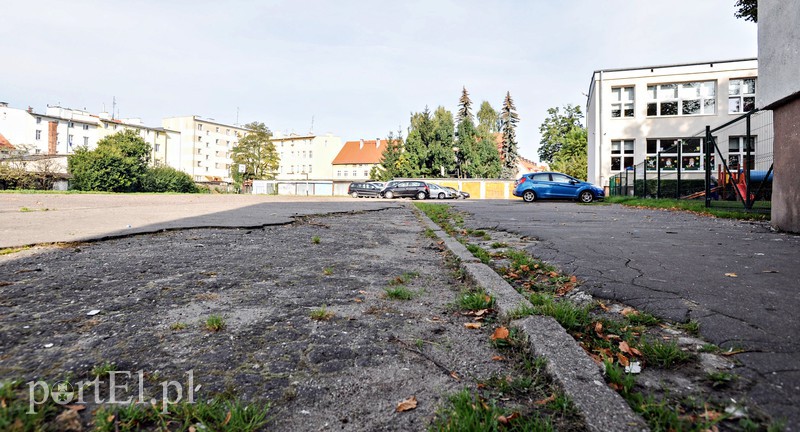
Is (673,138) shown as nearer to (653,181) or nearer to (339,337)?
(653,181)

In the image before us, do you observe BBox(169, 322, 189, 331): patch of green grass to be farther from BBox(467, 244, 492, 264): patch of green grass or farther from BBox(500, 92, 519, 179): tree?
BBox(500, 92, 519, 179): tree

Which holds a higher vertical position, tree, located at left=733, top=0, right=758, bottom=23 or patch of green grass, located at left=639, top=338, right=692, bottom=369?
tree, located at left=733, top=0, right=758, bottom=23

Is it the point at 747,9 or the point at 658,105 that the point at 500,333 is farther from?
the point at 658,105

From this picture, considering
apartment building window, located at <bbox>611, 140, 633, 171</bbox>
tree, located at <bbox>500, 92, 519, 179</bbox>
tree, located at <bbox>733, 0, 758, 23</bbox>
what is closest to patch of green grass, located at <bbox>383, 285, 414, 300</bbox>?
tree, located at <bbox>733, 0, 758, 23</bbox>

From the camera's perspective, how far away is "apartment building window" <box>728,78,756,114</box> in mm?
26531

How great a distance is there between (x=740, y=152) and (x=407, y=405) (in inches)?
686

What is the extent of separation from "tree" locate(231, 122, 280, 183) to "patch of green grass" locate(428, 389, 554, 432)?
7631 cm

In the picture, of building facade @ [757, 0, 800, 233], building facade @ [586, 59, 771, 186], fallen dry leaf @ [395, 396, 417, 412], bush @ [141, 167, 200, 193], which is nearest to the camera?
fallen dry leaf @ [395, 396, 417, 412]

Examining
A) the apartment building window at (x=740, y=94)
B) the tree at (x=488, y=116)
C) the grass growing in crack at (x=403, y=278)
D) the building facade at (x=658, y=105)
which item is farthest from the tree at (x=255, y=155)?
the grass growing in crack at (x=403, y=278)

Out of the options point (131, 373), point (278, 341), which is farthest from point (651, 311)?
point (131, 373)

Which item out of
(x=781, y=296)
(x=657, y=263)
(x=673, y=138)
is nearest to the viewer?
(x=781, y=296)

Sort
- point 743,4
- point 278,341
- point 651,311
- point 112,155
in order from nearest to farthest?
point 278,341, point 651,311, point 743,4, point 112,155

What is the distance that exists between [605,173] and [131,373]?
31203 millimetres

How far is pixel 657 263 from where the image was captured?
4.09m
